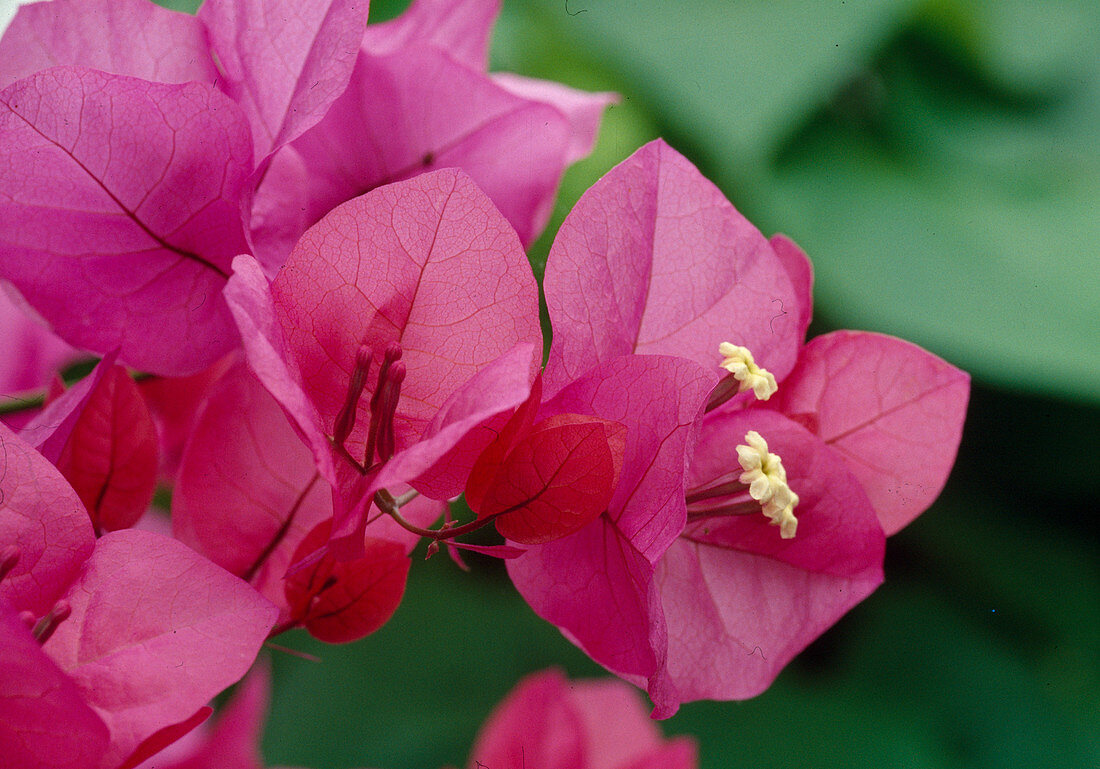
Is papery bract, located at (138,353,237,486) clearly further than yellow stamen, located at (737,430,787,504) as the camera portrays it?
Yes

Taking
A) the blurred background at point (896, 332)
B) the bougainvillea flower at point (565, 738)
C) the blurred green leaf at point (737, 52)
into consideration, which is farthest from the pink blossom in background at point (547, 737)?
the blurred green leaf at point (737, 52)

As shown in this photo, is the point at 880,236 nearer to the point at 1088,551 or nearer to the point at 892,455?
the point at 1088,551

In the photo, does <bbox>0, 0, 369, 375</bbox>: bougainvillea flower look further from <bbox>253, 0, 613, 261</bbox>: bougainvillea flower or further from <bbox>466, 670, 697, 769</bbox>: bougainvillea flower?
<bbox>466, 670, 697, 769</bbox>: bougainvillea flower

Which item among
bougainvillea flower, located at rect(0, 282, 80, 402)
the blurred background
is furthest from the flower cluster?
the blurred background

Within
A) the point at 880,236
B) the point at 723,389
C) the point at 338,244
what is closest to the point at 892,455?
the point at 723,389

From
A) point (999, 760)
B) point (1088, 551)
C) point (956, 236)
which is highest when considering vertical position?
point (956, 236)

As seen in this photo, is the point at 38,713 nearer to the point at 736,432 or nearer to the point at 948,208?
the point at 736,432
